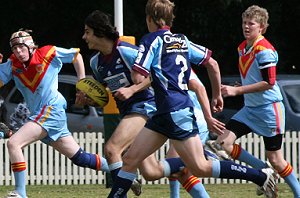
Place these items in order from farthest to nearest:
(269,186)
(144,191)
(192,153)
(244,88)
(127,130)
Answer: (144,191), (244,88), (127,130), (269,186), (192,153)

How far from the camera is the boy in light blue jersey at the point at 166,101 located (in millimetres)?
9578

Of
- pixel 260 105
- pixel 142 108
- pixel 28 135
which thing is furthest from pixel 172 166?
pixel 28 135

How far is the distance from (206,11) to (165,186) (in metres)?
6.61

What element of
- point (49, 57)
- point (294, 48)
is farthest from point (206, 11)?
point (49, 57)

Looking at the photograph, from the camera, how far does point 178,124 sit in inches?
378

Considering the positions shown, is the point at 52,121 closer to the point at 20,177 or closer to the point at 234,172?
the point at 20,177

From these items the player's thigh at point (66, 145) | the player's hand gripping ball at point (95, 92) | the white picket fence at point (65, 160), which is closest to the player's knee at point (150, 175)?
the player's hand gripping ball at point (95, 92)

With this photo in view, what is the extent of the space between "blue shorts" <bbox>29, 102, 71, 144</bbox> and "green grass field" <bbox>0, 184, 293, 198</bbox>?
1.95 m

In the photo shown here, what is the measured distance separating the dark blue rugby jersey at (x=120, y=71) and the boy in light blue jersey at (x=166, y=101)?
32.1 inches

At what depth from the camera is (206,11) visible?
22.8 meters

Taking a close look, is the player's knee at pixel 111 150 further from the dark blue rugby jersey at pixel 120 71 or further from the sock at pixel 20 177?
the sock at pixel 20 177

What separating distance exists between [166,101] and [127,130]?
104 cm

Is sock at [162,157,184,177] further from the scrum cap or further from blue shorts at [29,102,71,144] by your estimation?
the scrum cap

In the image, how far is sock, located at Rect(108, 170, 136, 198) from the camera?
989 cm
